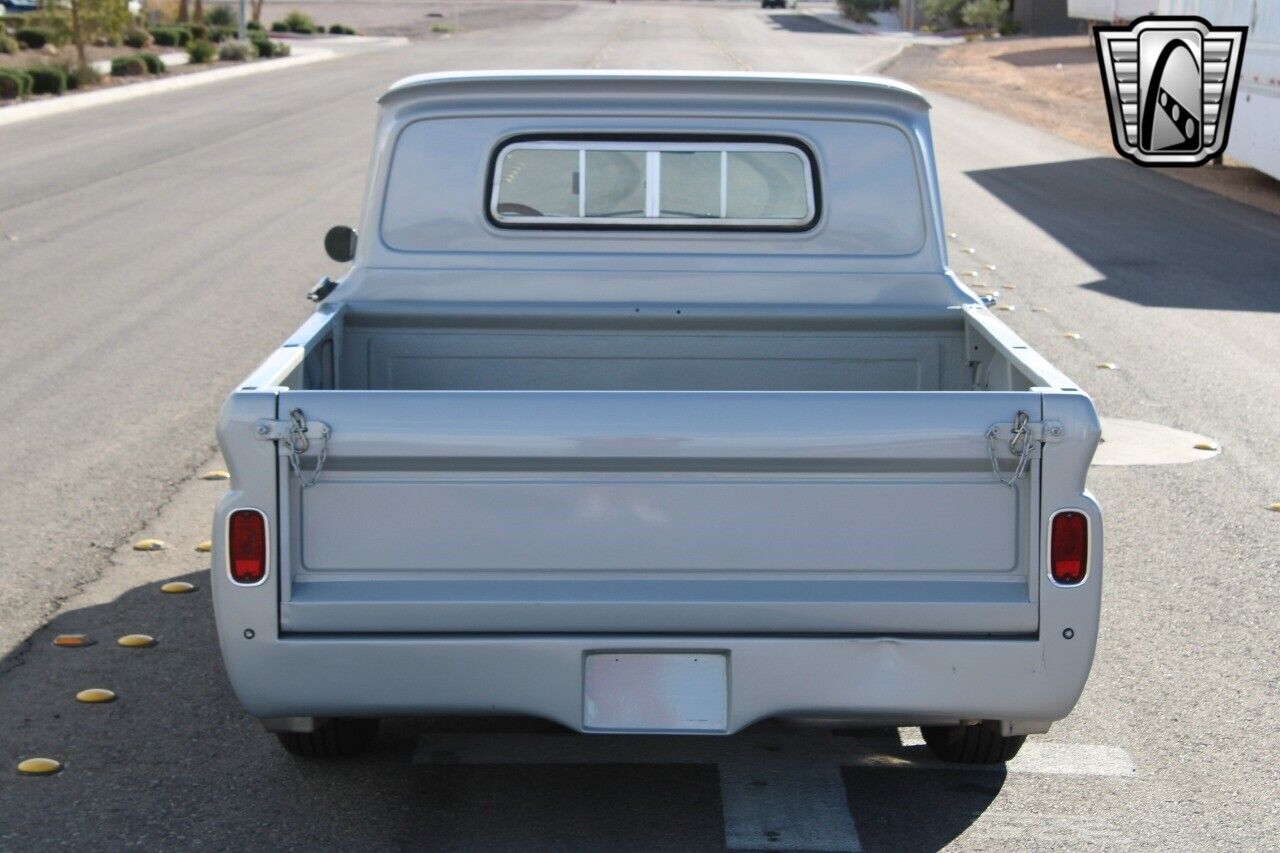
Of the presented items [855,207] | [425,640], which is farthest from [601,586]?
[855,207]

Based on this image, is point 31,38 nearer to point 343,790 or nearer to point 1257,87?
point 1257,87

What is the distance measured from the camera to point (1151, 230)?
56.2 feet

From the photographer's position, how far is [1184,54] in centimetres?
2467

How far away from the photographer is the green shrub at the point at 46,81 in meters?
33.4

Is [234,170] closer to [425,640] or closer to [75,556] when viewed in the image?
[75,556]

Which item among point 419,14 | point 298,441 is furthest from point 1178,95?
point 419,14

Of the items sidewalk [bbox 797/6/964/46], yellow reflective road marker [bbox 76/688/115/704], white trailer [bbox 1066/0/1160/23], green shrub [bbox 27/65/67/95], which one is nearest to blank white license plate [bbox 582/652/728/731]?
yellow reflective road marker [bbox 76/688/115/704]

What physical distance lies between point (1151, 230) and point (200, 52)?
3307cm

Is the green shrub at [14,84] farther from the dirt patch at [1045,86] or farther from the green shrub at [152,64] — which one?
the dirt patch at [1045,86]

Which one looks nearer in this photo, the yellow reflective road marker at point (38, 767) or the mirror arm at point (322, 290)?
the yellow reflective road marker at point (38, 767)

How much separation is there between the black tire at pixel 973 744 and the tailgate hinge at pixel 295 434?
6.28ft

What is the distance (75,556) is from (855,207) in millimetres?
3262

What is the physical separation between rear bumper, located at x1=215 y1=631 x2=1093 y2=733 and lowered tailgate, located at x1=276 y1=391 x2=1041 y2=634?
43mm

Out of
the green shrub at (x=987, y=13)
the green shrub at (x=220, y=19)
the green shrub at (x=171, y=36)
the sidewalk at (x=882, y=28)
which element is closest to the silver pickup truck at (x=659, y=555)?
the green shrub at (x=171, y=36)
